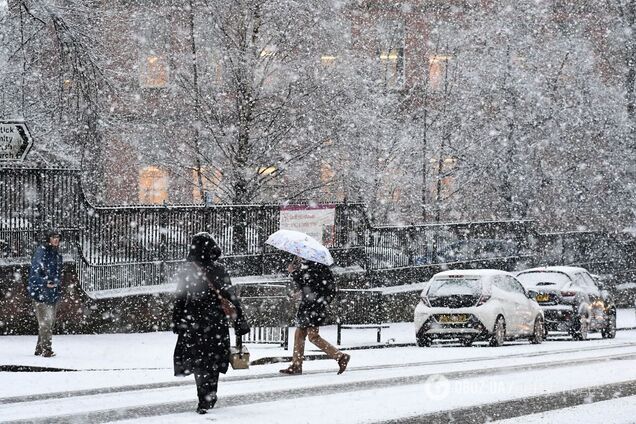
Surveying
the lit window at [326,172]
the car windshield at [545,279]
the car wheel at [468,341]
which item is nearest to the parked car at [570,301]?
the car windshield at [545,279]

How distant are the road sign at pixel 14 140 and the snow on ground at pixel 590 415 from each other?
28.6ft

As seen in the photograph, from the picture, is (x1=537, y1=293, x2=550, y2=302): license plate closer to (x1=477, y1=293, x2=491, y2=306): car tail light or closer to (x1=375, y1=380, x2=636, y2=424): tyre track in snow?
(x1=477, y1=293, x2=491, y2=306): car tail light

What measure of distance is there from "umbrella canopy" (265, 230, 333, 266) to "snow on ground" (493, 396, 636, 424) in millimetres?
4193

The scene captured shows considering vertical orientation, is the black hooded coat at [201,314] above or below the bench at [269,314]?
above

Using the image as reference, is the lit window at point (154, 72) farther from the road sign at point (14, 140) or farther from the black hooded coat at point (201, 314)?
the black hooded coat at point (201, 314)

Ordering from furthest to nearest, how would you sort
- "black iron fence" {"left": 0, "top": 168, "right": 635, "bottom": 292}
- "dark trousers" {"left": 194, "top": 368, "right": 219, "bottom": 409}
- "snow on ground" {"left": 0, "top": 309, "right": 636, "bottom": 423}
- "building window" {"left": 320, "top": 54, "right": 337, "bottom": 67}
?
"building window" {"left": 320, "top": 54, "right": 337, "bottom": 67}, "black iron fence" {"left": 0, "top": 168, "right": 635, "bottom": 292}, "snow on ground" {"left": 0, "top": 309, "right": 636, "bottom": 423}, "dark trousers" {"left": 194, "top": 368, "right": 219, "bottom": 409}

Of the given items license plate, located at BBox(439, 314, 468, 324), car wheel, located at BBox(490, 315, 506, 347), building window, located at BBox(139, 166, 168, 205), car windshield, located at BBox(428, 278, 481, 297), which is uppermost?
building window, located at BBox(139, 166, 168, 205)

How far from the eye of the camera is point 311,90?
3050 centimetres

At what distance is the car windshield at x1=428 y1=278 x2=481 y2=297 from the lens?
25.0 m

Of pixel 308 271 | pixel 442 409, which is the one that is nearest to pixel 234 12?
pixel 308 271

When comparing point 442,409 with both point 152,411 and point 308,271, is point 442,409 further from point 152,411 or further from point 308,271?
point 308,271

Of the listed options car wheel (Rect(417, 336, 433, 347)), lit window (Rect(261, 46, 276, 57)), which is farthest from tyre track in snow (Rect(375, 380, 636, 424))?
lit window (Rect(261, 46, 276, 57))

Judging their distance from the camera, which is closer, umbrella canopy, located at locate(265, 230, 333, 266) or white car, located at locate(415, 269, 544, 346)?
umbrella canopy, located at locate(265, 230, 333, 266)

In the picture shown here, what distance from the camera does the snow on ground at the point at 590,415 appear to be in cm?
1176
